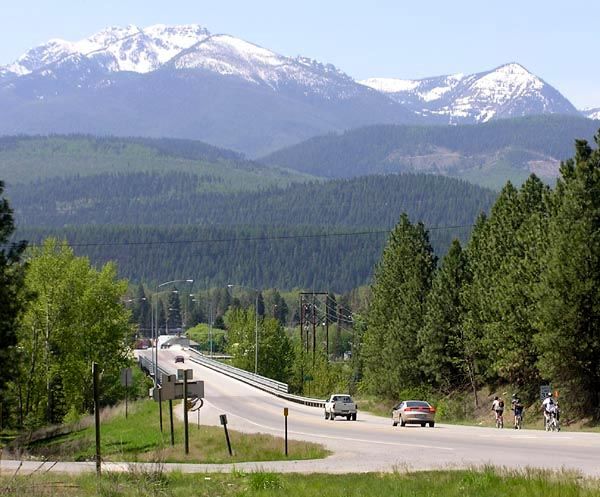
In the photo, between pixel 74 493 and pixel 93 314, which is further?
pixel 93 314

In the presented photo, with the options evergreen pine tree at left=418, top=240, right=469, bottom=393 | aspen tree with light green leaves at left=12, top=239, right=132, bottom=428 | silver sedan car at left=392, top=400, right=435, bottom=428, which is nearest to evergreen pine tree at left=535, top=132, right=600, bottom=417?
A: silver sedan car at left=392, top=400, right=435, bottom=428

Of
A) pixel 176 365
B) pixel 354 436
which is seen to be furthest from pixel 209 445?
pixel 176 365

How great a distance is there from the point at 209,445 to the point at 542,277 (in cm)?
1783

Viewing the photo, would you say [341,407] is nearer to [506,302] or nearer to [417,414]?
[417,414]

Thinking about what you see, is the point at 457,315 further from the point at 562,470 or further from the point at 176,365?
the point at 176,365

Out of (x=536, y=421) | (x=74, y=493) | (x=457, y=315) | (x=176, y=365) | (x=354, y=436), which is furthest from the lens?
(x=176, y=365)

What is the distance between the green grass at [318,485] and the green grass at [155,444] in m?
4.23

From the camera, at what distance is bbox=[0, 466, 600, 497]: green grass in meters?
25.4

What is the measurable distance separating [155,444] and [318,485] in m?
25.4

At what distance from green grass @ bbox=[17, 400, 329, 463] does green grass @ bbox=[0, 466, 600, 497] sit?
4233 millimetres

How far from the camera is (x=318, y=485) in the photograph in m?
28.0

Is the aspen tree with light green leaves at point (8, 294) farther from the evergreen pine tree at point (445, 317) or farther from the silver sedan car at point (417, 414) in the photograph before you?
the evergreen pine tree at point (445, 317)

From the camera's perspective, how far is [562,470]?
27.6 m

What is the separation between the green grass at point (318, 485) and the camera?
83.2 ft
